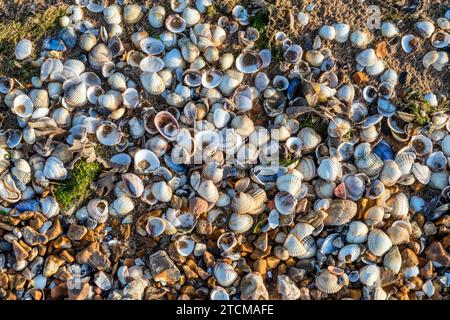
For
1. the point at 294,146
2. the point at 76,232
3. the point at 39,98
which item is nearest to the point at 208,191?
the point at 294,146

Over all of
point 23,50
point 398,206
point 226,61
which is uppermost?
point 23,50

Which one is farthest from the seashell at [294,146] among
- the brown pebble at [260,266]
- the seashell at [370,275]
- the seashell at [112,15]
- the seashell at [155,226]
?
the seashell at [112,15]

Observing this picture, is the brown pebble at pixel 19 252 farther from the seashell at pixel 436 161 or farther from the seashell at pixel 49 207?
the seashell at pixel 436 161

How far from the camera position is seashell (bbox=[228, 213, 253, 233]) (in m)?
3.36

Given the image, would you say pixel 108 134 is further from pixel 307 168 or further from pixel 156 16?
pixel 307 168

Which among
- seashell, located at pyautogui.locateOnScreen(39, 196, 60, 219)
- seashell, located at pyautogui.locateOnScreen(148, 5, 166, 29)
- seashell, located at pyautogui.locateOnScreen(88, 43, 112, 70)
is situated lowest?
seashell, located at pyautogui.locateOnScreen(39, 196, 60, 219)

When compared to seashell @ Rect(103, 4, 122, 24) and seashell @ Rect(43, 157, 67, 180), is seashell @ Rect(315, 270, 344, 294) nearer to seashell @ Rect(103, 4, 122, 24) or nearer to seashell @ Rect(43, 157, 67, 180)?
seashell @ Rect(43, 157, 67, 180)

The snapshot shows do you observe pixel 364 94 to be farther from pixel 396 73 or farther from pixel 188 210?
pixel 188 210

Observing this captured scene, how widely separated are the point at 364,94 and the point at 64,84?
2020 mm

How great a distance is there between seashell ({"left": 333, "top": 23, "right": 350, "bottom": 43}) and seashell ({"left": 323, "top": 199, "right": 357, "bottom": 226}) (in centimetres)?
114

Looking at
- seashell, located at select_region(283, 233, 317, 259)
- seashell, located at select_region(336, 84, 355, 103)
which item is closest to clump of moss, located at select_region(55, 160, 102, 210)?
seashell, located at select_region(283, 233, 317, 259)

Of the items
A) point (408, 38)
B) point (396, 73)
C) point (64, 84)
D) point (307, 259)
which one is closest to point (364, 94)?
point (396, 73)

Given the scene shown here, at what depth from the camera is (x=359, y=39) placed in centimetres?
364

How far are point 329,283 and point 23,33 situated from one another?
2627 mm
